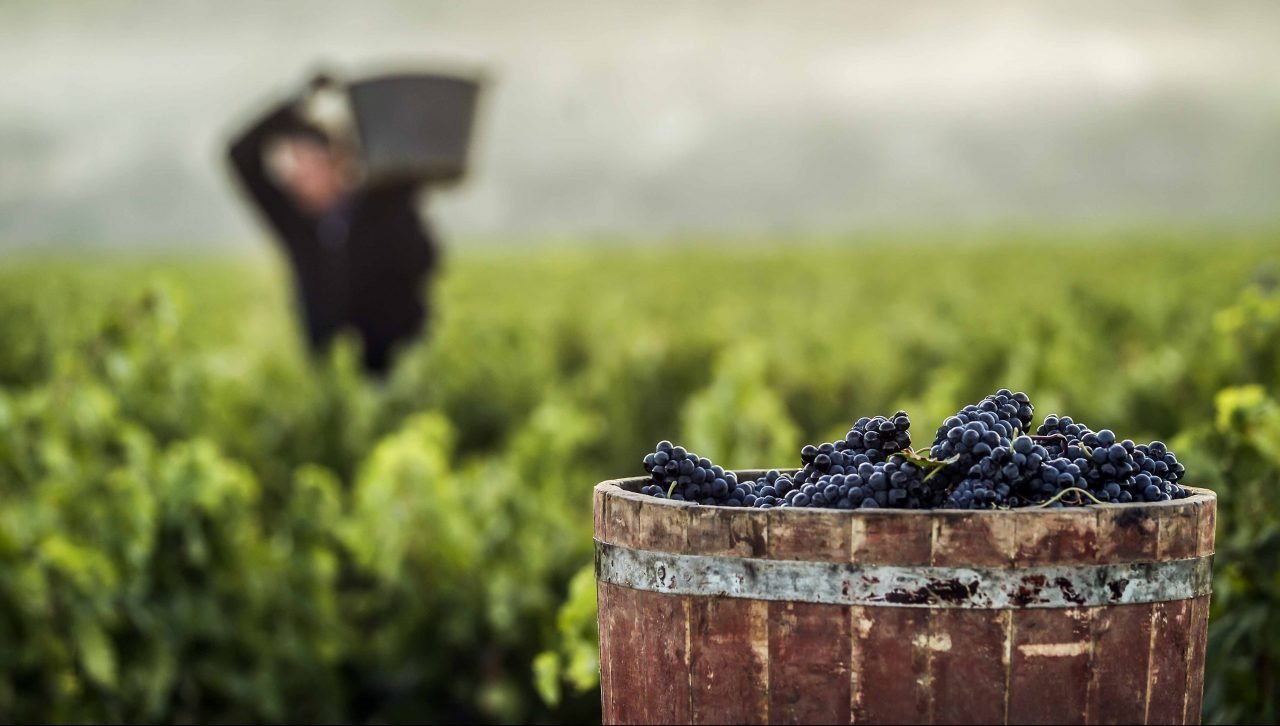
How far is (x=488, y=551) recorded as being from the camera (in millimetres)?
5691

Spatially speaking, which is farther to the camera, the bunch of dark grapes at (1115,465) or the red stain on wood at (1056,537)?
the bunch of dark grapes at (1115,465)

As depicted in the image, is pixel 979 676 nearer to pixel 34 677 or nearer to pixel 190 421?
pixel 34 677

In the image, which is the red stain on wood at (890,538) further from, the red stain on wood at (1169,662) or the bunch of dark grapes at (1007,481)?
the red stain on wood at (1169,662)

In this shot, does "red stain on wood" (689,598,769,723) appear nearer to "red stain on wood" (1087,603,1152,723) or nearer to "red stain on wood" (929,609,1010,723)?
"red stain on wood" (929,609,1010,723)

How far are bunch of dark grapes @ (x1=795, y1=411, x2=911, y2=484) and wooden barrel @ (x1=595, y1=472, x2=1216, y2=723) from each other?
264mm

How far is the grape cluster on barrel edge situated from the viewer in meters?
2.26

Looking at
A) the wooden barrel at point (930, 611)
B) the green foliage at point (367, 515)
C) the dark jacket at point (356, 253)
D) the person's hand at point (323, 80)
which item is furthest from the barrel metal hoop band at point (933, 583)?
the dark jacket at point (356, 253)

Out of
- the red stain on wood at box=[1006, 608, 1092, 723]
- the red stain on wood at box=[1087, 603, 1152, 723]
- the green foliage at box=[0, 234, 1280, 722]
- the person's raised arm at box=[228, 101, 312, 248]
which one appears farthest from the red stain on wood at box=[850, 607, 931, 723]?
the person's raised arm at box=[228, 101, 312, 248]

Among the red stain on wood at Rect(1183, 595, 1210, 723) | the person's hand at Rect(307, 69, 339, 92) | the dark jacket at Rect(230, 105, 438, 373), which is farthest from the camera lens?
the dark jacket at Rect(230, 105, 438, 373)

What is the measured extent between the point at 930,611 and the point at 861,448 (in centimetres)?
38

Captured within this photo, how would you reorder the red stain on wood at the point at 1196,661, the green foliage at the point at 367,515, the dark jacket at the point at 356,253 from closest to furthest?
the red stain on wood at the point at 1196,661, the green foliage at the point at 367,515, the dark jacket at the point at 356,253

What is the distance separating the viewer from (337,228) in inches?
404

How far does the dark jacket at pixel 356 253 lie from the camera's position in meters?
10.0

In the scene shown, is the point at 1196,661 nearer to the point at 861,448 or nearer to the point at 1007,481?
the point at 1007,481
